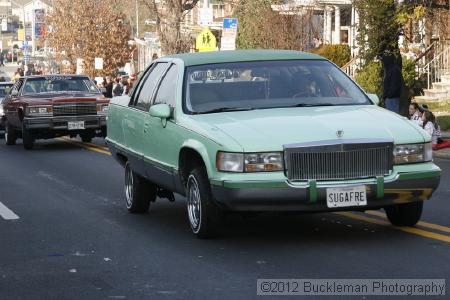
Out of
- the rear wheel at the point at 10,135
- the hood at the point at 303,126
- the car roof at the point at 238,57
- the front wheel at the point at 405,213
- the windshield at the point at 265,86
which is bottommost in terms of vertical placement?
the rear wheel at the point at 10,135

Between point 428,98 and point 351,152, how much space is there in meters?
26.9

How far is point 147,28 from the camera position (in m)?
104

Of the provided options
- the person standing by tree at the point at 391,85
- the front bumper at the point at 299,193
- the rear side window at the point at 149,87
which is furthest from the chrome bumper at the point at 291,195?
the person standing by tree at the point at 391,85

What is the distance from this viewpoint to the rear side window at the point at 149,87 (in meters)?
12.1

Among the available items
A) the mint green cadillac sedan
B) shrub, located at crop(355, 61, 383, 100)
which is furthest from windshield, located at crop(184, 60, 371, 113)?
shrub, located at crop(355, 61, 383, 100)

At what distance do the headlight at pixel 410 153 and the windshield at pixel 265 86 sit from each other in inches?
48.4

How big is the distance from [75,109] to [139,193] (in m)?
13.1

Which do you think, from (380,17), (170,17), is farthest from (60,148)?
(170,17)

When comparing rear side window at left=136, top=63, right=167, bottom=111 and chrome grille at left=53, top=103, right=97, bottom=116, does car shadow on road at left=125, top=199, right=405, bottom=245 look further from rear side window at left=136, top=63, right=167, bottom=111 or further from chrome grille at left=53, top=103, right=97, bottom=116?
chrome grille at left=53, top=103, right=97, bottom=116

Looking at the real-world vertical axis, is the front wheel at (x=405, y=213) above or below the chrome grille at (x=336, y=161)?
below

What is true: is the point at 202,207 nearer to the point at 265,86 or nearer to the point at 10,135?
the point at 265,86

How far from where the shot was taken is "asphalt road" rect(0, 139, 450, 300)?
827 centimetres

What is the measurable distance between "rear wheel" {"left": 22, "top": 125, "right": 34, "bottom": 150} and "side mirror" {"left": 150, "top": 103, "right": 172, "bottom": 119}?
14.9m

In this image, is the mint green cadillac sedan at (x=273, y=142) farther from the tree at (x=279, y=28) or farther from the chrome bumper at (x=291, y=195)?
the tree at (x=279, y=28)
